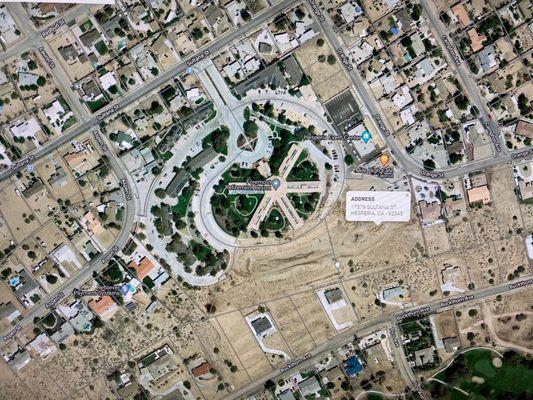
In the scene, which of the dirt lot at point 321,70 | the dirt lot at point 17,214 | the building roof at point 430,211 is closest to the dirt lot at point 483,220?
the building roof at point 430,211

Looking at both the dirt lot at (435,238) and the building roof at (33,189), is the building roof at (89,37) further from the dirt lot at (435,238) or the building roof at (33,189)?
the dirt lot at (435,238)

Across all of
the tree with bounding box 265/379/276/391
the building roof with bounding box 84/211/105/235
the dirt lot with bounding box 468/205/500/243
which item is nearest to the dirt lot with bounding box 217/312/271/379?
the tree with bounding box 265/379/276/391

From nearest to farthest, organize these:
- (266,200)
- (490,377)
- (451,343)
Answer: (266,200)
(451,343)
(490,377)

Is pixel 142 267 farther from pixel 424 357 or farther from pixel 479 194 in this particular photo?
pixel 479 194

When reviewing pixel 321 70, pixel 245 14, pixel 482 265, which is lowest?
pixel 482 265

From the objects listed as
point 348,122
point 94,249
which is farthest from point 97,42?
point 348,122

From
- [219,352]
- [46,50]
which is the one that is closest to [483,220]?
[219,352]

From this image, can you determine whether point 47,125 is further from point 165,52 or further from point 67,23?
point 165,52
